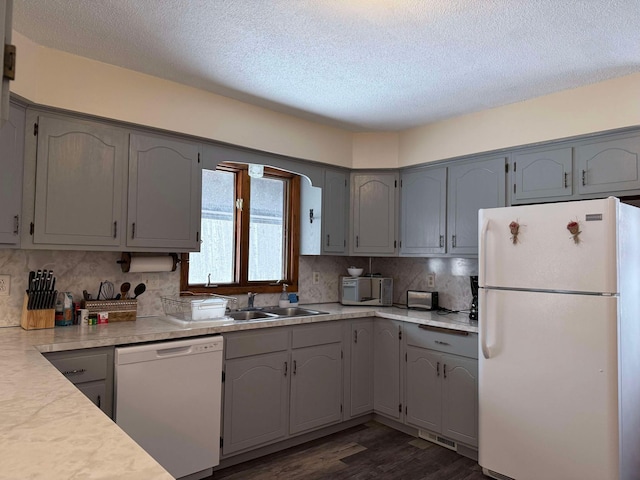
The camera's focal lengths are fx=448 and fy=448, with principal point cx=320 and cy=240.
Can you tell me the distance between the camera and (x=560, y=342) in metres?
2.35

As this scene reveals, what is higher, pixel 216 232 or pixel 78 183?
pixel 78 183

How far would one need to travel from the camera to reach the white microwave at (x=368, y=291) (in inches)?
151

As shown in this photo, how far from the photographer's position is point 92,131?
8.34 feet

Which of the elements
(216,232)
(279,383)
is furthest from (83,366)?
(216,232)

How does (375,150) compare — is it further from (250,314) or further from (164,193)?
(164,193)

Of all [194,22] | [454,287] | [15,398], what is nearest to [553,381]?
[454,287]

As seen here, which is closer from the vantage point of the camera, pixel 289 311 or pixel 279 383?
pixel 279 383

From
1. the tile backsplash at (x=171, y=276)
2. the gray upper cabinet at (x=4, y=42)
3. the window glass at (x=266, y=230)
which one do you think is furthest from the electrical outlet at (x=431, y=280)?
the gray upper cabinet at (x=4, y=42)

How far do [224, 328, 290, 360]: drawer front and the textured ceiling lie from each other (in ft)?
5.18

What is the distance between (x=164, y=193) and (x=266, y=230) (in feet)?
3.67

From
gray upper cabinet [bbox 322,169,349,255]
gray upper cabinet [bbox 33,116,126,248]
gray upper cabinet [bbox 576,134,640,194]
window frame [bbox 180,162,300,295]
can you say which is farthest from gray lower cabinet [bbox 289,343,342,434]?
gray upper cabinet [bbox 576,134,640,194]

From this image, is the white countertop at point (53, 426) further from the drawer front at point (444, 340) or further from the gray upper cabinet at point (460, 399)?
the gray upper cabinet at point (460, 399)

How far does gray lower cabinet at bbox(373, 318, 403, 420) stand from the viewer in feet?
11.1

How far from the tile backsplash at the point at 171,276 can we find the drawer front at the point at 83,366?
25.8 inches
